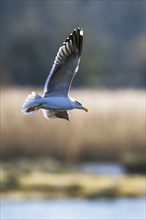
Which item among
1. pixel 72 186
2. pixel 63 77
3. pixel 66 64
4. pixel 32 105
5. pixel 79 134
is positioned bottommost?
pixel 32 105

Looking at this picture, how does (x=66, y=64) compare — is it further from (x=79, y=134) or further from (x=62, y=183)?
(x=79, y=134)

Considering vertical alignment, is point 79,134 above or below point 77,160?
above

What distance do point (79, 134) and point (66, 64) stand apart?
19.2 ft

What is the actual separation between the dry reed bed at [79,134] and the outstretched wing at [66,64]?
18.4ft

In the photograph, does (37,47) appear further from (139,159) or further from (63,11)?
(139,159)

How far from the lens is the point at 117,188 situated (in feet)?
35.8

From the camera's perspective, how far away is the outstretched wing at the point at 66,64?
628 cm

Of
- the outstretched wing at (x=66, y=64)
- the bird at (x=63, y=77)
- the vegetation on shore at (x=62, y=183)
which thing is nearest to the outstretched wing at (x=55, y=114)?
the bird at (x=63, y=77)

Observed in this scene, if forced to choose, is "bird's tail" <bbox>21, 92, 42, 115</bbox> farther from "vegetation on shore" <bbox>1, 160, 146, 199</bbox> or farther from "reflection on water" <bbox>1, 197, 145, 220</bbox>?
"vegetation on shore" <bbox>1, 160, 146, 199</bbox>

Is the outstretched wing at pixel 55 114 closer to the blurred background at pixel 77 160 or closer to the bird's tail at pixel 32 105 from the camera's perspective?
the bird's tail at pixel 32 105

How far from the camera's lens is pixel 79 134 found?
1219cm

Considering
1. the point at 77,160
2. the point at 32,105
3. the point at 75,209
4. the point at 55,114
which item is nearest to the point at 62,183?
the point at 75,209

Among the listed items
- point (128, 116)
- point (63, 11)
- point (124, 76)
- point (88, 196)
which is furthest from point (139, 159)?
point (63, 11)

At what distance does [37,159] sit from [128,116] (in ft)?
4.15
